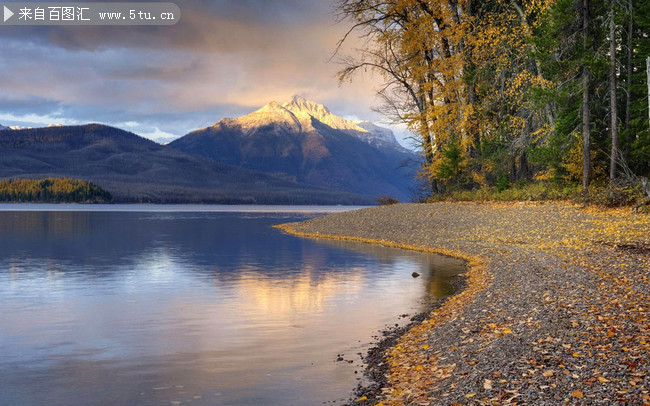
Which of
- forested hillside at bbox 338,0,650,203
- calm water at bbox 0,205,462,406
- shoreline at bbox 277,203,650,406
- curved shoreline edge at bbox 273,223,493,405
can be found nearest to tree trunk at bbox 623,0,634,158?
forested hillside at bbox 338,0,650,203

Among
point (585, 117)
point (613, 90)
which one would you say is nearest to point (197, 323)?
point (613, 90)

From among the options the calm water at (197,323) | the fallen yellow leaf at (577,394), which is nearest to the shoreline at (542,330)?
the fallen yellow leaf at (577,394)

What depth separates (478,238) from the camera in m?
33.1

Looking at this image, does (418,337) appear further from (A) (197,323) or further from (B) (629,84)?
(B) (629,84)

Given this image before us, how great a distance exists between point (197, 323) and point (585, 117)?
28.2 m

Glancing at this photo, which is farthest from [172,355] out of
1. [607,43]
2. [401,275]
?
[607,43]

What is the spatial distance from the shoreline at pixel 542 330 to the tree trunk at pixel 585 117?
5.96 metres

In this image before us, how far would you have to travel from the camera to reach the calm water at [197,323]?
1000cm

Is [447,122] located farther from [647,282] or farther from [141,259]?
[647,282]

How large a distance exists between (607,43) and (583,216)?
11586mm

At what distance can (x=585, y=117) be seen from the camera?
33.7 meters

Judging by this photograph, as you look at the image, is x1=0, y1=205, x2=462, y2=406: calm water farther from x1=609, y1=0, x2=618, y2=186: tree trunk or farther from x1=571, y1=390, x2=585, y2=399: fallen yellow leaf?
x1=609, y1=0, x2=618, y2=186: tree trunk

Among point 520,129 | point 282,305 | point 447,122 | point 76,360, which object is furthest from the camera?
point 447,122

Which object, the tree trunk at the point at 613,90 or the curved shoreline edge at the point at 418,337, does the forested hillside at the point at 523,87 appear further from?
the curved shoreline edge at the point at 418,337
